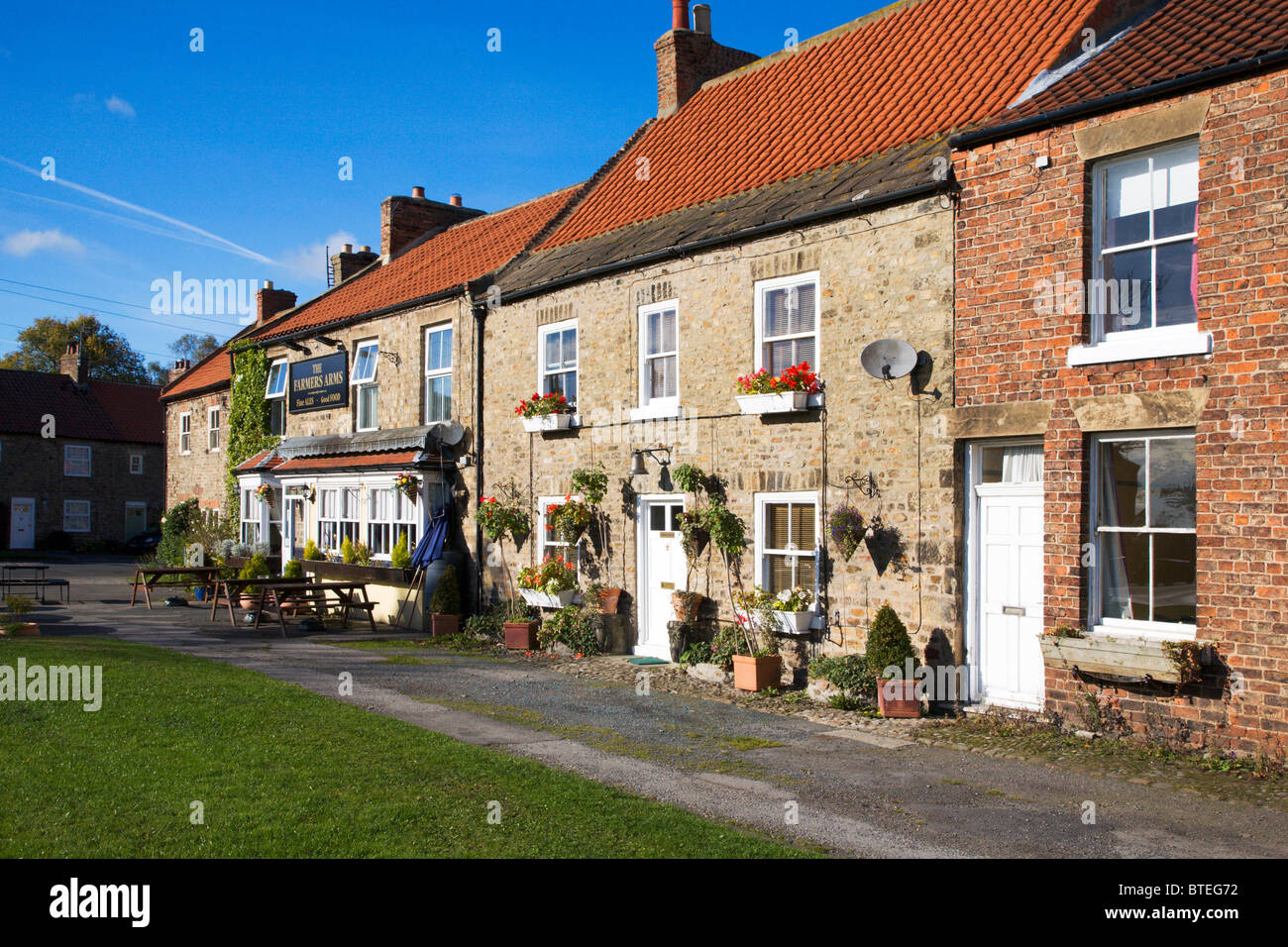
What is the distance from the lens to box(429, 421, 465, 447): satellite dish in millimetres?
19297

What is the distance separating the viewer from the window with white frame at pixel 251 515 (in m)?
27.1

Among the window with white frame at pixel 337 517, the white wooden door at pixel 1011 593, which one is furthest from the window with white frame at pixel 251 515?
the white wooden door at pixel 1011 593

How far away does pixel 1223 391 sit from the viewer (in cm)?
913

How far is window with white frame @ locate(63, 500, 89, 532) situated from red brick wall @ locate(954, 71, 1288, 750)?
49448 mm

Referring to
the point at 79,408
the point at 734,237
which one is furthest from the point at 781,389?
the point at 79,408

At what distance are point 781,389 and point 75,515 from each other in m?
46.4

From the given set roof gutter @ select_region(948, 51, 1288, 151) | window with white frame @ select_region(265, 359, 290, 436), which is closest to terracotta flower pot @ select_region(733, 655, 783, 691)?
roof gutter @ select_region(948, 51, 1288, 151)

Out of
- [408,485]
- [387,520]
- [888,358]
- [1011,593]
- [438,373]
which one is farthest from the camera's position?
[387,520]

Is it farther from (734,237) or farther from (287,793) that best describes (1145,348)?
(287,793)

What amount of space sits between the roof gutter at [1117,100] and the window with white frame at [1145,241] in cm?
52

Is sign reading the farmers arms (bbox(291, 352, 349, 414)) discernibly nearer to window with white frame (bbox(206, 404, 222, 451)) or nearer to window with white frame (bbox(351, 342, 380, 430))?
window with white frame (bbox(351, 342, 380, 430))

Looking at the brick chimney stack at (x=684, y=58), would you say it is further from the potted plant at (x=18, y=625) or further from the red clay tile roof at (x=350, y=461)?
the potted plant at (x=18, y=625)
